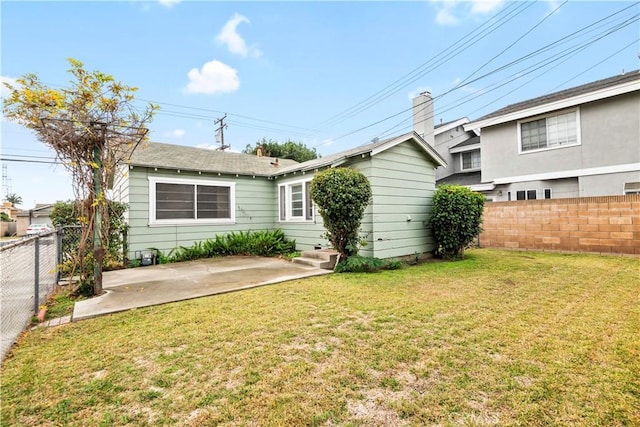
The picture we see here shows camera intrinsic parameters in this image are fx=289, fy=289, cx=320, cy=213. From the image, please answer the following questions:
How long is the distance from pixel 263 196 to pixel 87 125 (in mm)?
6237

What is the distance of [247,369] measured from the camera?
8.14 ft

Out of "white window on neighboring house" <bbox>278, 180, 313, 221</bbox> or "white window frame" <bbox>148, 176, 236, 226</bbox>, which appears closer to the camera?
"white window frame" <bbox>148, 176, 236, 226</bbox>

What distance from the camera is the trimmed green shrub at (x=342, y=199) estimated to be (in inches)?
257

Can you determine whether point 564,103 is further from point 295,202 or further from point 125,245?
point 125,245

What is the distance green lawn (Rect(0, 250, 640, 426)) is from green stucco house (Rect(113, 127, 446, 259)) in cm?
376

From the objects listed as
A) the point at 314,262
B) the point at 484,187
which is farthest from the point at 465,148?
the point at 314,262

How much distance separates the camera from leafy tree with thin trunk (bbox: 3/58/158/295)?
4.32m

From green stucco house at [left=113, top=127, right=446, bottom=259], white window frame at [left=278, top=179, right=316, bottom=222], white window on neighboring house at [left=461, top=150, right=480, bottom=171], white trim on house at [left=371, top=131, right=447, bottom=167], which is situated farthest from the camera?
white window on neighboring house at [left=461, top=150, right=480, bottom=171]

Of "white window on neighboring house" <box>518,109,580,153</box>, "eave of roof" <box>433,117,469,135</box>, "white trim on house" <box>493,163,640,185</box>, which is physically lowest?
"white trim on house" <box>493,163,640,185</box>

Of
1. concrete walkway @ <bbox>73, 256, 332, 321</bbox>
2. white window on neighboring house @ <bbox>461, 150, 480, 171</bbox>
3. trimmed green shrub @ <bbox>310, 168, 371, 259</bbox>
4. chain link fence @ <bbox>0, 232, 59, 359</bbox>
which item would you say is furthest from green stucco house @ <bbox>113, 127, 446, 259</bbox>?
white window on neighboring house @ <bbox>461, 150, 480, 171</bbox>

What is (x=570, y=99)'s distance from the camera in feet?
34.4

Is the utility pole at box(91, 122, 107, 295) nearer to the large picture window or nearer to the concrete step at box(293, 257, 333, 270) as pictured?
the large picture window

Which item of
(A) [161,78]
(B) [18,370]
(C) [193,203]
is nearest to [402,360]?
(B) [18,370]

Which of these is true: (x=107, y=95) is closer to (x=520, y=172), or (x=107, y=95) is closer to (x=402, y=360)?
(x=402, y=360)
